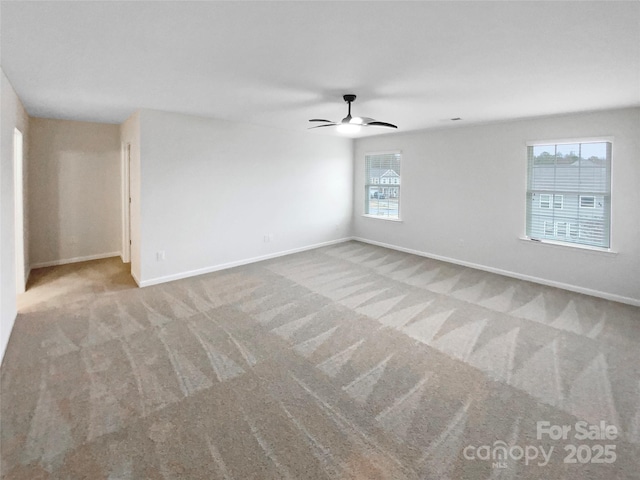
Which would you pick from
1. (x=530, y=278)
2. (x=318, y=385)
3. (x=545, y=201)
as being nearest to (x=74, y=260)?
(x=318, y=385)

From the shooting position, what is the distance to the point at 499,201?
5145 mm

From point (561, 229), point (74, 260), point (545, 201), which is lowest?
point (74, 260)

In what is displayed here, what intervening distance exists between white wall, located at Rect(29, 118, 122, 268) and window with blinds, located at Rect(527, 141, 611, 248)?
7.06 meters

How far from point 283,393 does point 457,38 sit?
108 inches

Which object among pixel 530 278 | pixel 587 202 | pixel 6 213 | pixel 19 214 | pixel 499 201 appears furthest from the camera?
pixel 499 201

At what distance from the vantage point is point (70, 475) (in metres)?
1.66

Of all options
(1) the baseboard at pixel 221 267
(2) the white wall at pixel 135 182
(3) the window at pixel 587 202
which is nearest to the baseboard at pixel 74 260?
(2) the white wall at pixel 135 182

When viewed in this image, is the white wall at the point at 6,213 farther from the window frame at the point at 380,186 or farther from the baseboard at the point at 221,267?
the window frame at the point at 380,186

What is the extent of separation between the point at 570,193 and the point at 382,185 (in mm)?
3366

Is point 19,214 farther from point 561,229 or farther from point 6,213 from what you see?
point 561,229

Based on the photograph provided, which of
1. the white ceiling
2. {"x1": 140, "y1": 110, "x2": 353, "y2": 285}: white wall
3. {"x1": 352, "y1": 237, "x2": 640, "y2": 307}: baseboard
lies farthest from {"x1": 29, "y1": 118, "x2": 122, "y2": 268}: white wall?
{"x1": 352, "y1": 237, "x2": 640, "y2": 307}: baseboard

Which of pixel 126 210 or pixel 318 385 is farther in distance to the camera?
pixel 126 210

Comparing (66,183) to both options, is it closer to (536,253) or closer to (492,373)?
(492,373)

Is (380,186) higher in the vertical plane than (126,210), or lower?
higher
